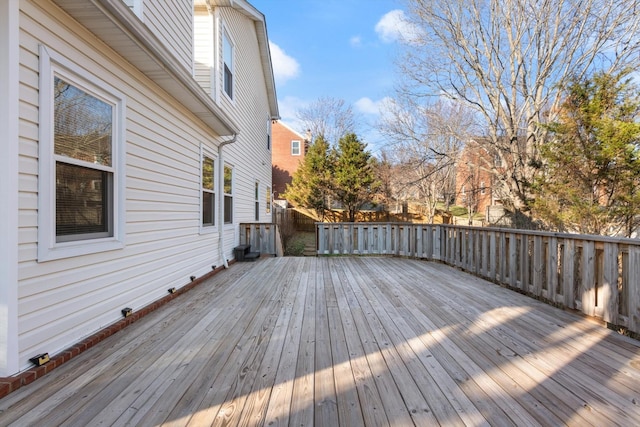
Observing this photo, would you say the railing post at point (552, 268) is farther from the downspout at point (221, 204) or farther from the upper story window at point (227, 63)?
the upper story window at point (227, 63)

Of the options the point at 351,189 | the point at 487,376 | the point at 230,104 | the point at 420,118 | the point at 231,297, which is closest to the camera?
the point at 487,376

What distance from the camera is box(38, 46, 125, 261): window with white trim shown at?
2.04 metres

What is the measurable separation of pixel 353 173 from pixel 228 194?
741 centimetres

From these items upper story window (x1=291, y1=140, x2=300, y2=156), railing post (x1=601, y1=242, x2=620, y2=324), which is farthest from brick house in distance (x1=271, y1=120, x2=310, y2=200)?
railing post (x1=601, y1=242, x2=620, y2=324)

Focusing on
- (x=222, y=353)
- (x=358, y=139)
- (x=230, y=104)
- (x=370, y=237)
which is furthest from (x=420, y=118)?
(x=222, y=353)

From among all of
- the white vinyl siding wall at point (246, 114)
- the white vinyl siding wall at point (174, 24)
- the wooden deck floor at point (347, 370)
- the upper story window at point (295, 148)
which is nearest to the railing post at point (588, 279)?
the wooden deck floor at point (347, 370)

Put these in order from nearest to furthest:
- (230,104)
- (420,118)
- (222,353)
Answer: (222,353), (230,104), (420,118)

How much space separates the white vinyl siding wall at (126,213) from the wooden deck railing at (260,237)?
2.12m

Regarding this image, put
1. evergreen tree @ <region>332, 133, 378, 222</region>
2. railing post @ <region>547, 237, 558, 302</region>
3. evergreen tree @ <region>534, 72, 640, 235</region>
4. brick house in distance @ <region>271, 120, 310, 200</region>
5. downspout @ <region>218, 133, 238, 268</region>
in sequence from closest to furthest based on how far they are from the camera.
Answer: railing post @ <region>547, 237, 558, 302</region>
evergreen tree @ <region>534, 72, 640, 235</region>
downspout @ <region>218, 133, 238, 268</region>
evergreen tree @ <region>332, 133, 378, 222</region>
brick house in distance @ <region>271, 120, 310, 200</region>

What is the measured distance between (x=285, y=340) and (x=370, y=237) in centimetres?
523

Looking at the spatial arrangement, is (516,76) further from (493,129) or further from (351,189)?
(351,189)

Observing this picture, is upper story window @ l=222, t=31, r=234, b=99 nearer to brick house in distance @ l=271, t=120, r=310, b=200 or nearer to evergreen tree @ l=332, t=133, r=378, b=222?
evergreen tree @ l=332, t=133, r=378, b=222

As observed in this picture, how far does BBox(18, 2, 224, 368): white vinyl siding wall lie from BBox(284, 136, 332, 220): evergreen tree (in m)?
8.57

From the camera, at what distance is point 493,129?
6.63 metres
